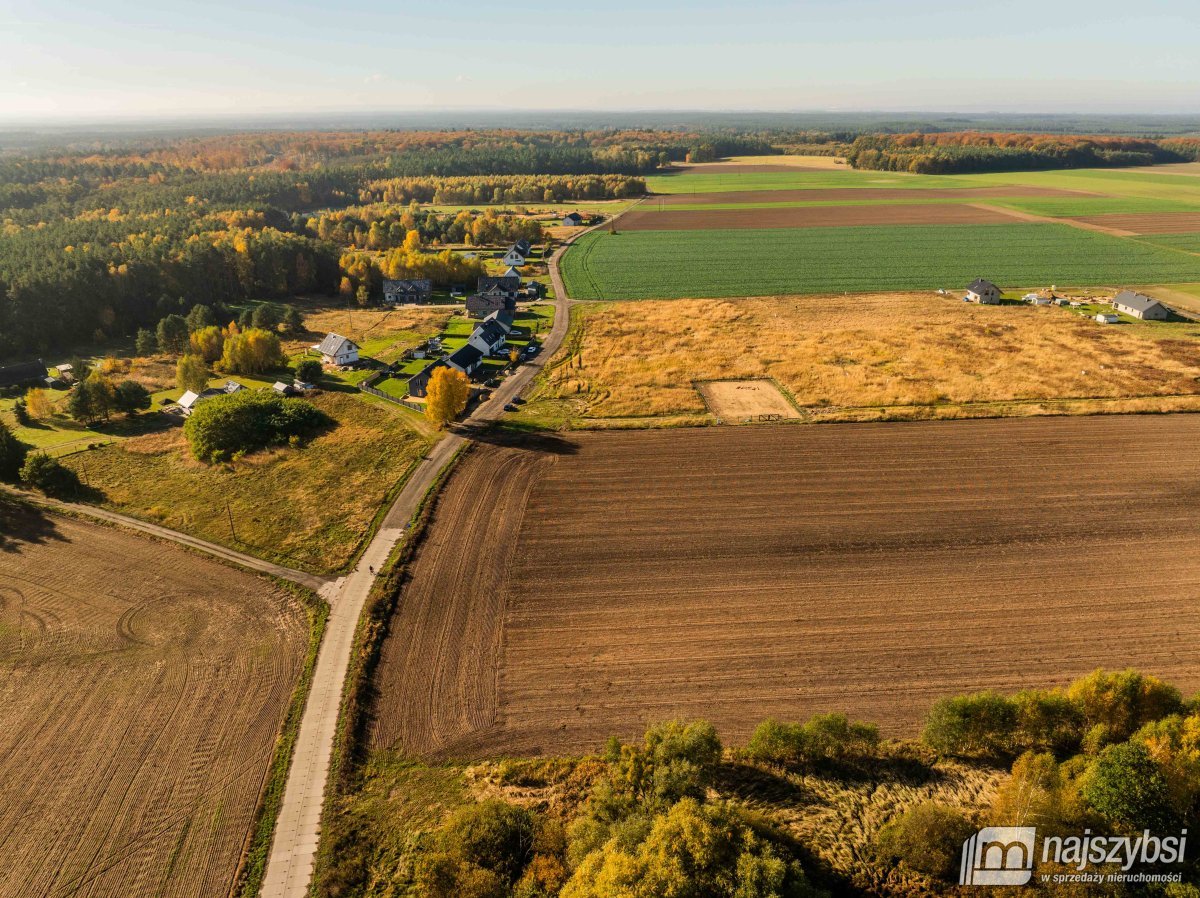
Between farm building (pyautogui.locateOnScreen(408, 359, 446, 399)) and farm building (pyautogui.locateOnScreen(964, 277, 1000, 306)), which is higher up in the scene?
farm building (pyautogui.locateOnScreen(964, 277, 1000, 306))

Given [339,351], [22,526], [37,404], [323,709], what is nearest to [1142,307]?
[339,351]

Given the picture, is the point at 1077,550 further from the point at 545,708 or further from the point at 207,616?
the point at 207,616

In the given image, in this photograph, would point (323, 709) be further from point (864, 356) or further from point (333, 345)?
point (864, 356)

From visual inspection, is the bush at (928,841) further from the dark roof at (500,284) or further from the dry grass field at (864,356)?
the dark roof at (500,284)

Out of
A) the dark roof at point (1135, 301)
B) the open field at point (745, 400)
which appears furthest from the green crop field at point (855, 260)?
the open field at point (745, 400)

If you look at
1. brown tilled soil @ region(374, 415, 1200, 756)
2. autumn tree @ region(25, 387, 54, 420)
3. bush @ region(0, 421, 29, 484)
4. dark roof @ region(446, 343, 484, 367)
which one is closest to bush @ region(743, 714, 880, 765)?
brown tilled soil @ region(374, 415, 1200, 756)

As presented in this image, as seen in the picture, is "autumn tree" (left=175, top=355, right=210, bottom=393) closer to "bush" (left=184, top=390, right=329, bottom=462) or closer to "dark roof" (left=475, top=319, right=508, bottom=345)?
"bush" (left=184, top=390, right=329, bottom=462)
